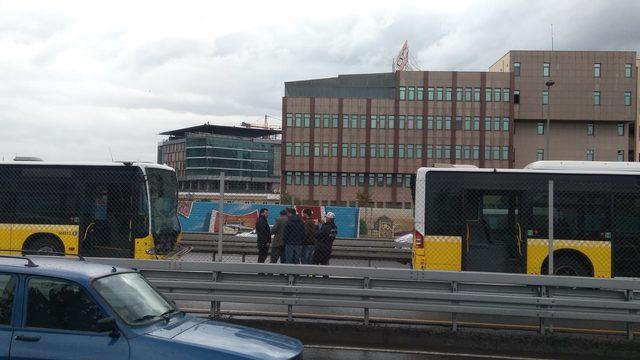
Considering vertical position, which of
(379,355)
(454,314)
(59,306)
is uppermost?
(59,306)

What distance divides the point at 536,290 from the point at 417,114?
7178 cm

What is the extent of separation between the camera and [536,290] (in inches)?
370

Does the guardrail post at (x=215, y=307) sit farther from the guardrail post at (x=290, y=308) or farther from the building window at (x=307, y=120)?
the building window at (x=307, y=120)

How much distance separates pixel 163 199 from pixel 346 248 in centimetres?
564

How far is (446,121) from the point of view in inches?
3145

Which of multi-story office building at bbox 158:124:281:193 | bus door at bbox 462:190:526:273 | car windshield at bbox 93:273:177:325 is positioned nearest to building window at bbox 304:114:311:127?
multi-story office building at bbox 158:124:281:193

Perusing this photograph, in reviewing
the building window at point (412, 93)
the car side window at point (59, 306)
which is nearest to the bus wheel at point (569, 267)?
the car side window at point (59, 306)

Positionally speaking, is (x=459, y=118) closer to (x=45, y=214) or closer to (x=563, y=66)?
(x=563, y=66)

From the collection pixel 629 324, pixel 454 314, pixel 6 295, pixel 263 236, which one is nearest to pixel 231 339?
pixel 6 295

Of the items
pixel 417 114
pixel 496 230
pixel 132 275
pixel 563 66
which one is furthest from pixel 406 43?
pixel 132 275

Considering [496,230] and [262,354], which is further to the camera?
[496,230]

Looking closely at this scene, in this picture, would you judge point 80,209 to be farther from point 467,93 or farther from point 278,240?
point 467,93

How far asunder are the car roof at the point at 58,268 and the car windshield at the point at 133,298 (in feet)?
0.30

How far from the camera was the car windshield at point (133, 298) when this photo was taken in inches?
201
